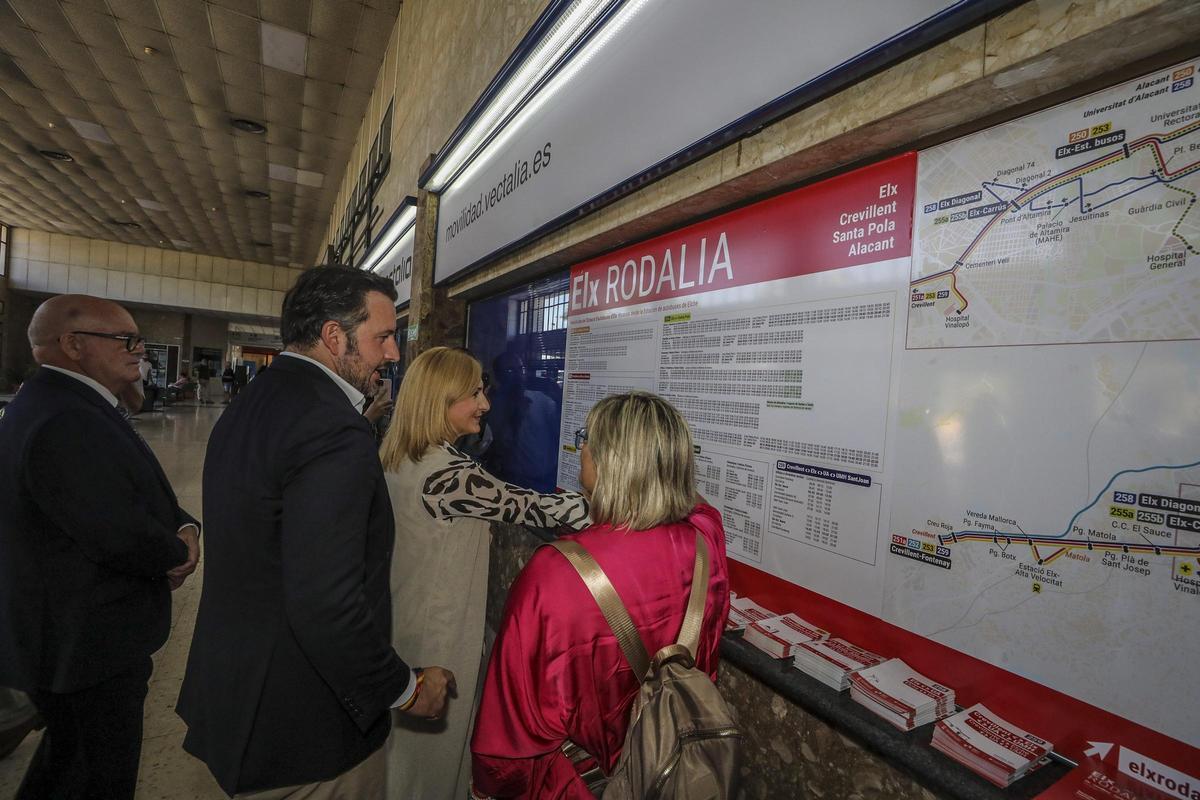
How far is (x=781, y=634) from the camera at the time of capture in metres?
1.29

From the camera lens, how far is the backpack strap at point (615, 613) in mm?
974

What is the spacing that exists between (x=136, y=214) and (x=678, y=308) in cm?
1776

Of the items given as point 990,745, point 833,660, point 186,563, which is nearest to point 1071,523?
point 990,745

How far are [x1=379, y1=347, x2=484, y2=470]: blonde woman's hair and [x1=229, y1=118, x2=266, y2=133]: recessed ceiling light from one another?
28.8ft

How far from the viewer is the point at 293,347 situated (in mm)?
1321

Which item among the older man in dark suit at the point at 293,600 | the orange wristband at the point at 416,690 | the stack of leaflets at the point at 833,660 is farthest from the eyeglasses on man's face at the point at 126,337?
the stack of leaflets at the point at 833,660

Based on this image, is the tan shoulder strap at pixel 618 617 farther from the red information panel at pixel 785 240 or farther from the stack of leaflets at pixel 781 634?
the red information panel at pixel 785 240

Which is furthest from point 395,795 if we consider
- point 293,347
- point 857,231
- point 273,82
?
point 273,82

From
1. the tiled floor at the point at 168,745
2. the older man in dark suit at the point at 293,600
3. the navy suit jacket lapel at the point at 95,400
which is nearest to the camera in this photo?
the older man in dark suit at the point at 293,600

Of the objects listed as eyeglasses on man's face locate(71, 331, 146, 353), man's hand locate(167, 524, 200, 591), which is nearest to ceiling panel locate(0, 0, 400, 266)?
eyeglasses on man's face locate(71, 331, 146, 353)

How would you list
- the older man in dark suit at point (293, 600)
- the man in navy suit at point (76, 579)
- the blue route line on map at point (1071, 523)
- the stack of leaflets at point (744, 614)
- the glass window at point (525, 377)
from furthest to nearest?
the glass window at point (525, 377)
the man in navy suit at point (76, 579)
the stack of leaflets at point (744, 614)
the older man in dark suit at point (293, 600)
the blue route line on map at point (1071, 523)

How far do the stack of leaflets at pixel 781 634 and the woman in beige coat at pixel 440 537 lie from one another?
1.98ft

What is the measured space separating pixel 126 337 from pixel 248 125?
8.33 m

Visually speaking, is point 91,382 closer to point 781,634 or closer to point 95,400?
point 95,400
